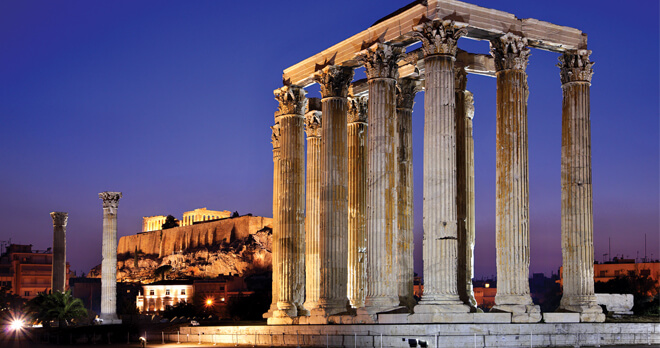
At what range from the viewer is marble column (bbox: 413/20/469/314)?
1730 inches

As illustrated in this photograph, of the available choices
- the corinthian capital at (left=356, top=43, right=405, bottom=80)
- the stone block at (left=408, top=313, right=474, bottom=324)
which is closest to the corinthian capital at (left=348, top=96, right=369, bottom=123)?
the corinthian capital at (left=356, top=43, right=405, bottom=80)

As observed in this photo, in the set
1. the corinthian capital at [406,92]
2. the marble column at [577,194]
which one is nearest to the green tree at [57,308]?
the corinthian capital at [406,92]

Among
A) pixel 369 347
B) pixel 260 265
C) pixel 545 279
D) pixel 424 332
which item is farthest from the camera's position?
pixel 545 279

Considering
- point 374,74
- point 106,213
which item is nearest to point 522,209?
point 374,74

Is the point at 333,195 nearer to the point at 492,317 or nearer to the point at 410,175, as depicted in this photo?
the point at 410,175

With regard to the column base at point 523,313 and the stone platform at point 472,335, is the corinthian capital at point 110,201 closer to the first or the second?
the stone platform at point 472,335

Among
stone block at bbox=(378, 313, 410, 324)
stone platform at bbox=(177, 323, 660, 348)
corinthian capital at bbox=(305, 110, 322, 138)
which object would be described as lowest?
stone platform at bbox=(177, 323, 660, 348)

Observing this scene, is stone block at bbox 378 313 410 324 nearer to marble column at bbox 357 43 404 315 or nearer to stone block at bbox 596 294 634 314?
marble column at bbox 357 43 404 315

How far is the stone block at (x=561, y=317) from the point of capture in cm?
4559

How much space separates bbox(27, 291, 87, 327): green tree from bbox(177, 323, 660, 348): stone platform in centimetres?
4292

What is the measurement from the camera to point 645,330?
47656 mm

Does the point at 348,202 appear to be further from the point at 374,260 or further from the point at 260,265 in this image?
the point at 260,265

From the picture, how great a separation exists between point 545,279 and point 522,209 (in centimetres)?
15991

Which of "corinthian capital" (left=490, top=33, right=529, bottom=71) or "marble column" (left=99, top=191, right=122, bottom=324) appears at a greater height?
"corinthian capital" (left=490, top=33, right=529, bottom=71)
